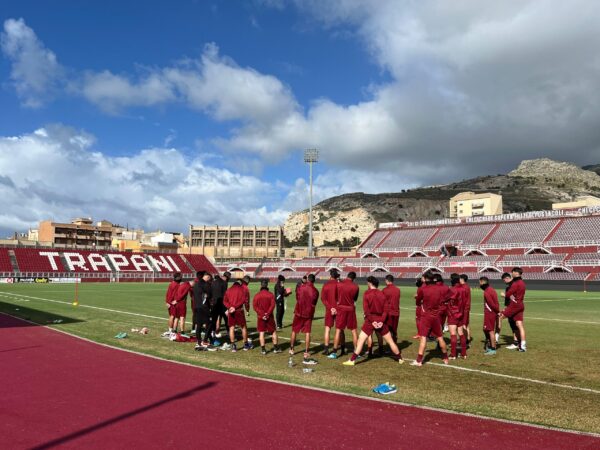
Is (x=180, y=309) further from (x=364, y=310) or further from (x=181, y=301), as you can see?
(x=364, y=310)

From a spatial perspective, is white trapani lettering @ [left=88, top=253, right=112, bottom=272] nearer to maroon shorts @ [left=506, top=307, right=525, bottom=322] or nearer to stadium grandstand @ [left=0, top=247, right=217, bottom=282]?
stadium grandstand @ [left=0, top=247, right=217, bottom=282]

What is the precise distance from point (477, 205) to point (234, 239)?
77.0 m

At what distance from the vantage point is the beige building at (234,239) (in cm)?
14888

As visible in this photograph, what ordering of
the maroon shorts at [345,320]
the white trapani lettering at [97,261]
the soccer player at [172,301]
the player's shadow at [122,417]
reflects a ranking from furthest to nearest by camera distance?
the white trapani lettering at [97,261], the soccer player at [172,301], the maroon shorts at [345,320], the player's shadow at [122,417]

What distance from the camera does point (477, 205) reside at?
461 ft

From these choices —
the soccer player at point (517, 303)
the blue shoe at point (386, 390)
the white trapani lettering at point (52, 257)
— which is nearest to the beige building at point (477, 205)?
the white trapani lettering at point (52, 257)

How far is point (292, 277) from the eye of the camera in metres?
78.3

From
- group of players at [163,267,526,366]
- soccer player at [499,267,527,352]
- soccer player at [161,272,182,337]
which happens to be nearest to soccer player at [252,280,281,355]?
group of players at [163,267,526,366]

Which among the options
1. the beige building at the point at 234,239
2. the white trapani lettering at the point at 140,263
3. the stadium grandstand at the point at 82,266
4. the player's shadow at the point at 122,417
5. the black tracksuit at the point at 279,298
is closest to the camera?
the player's shadow at the point at 122,417

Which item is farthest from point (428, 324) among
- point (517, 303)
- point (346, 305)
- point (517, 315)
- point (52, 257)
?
point (52, 257)

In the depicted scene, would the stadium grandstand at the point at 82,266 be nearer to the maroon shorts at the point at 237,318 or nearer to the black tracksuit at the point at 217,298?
the black tracksuit at the point at 217,298

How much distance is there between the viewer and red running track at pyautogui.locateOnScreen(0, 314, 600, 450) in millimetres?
5758

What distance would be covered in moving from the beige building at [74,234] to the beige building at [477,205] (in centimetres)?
9885

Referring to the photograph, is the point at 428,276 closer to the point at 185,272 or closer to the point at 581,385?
the point at 581,385
